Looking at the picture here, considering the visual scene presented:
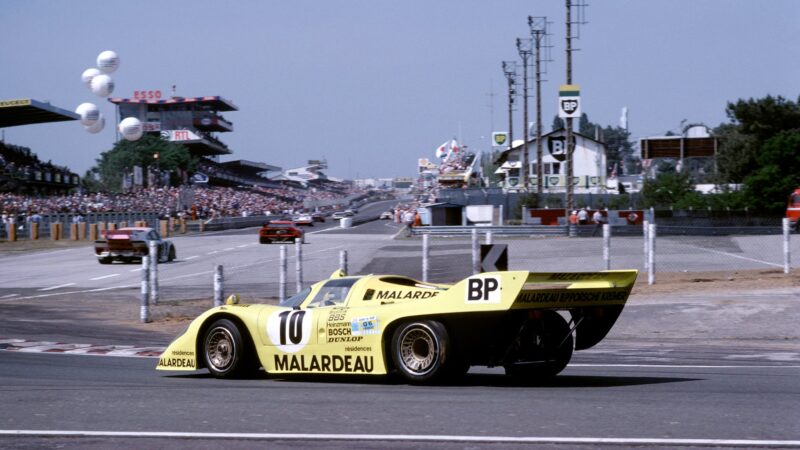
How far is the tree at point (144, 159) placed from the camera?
12638cm

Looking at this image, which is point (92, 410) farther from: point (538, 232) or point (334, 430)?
point (538, 232)

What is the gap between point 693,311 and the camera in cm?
1833

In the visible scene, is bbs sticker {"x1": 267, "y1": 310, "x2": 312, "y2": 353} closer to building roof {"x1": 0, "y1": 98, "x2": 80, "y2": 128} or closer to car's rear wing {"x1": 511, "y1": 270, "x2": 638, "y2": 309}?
car's rear wing {"x1": 511, "y1": 270, "x2": 638, "y2": 309}

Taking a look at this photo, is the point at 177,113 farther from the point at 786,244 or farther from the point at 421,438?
the point at 421,438

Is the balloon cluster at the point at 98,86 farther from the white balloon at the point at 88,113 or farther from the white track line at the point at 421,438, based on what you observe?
the white track line at the point at 421,438

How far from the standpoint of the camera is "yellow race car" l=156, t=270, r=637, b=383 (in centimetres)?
907

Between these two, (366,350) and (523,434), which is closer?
(523,434)

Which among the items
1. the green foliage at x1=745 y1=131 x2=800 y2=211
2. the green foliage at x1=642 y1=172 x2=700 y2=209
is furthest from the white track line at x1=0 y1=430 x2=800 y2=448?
the green foliage at x1=642 y1=172 x2=700 y2=209

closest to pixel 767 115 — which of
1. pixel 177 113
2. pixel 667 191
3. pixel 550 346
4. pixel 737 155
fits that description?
pixel 737 155

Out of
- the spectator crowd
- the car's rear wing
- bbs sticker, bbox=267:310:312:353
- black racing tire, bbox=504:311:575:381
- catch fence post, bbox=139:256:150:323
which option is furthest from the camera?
the spectator crowd

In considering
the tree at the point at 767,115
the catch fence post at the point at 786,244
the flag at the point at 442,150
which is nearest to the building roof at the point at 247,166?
the flag at the point at 442,150

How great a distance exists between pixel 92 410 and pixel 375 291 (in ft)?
9.88

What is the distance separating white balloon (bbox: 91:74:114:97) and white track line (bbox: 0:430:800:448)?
133 ft

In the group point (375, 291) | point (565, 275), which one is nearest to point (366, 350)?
point (375, 291)
